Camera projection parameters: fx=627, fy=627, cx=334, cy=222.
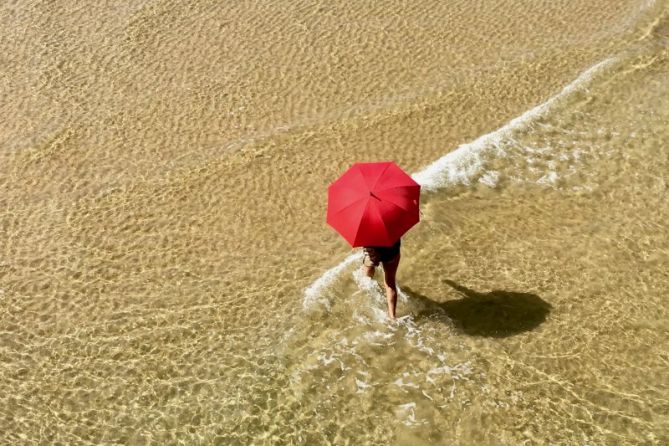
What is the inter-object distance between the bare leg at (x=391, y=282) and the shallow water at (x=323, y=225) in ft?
0.87

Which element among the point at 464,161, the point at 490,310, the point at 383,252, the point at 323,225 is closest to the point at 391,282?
the point at 383,252

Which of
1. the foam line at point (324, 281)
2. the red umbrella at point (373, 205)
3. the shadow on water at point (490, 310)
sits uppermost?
the red umbrella at point (373, 205)

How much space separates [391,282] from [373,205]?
112 cm

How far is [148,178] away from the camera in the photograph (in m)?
8.67

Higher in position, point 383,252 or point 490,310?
point 383,252

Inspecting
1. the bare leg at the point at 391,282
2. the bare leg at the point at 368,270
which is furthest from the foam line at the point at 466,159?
the bare leg at the point at 391,282

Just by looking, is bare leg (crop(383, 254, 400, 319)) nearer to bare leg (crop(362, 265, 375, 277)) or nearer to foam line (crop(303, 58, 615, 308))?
bare leg (crop(362, 265, 375, 277))

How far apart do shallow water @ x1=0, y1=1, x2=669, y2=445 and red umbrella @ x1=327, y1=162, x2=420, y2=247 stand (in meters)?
1.51

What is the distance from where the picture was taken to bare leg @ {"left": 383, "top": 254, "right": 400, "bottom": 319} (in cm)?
637

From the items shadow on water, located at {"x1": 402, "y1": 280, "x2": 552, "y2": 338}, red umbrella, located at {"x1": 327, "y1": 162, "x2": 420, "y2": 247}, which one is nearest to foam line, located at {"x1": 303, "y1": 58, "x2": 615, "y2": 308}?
shadow on water, located at {"x1": 402, "y1": 280, "x2": 552, "y2": 338}

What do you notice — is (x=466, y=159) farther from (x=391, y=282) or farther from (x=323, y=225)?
(x=391, y=282)

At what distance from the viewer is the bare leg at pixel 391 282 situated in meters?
6.37

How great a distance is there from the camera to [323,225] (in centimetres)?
805

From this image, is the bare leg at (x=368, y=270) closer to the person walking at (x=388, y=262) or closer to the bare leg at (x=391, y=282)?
the person walking at (x=388, y=262)
